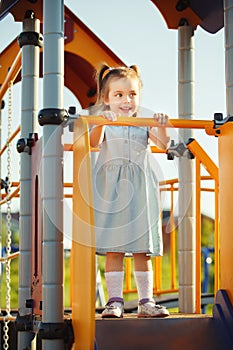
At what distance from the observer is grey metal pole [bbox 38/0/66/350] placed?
3.83 metres

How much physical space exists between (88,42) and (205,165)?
2796mm

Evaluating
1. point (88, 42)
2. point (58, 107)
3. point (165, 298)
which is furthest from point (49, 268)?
point (165, 298)

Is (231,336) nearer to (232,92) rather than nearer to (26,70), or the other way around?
(232,92)

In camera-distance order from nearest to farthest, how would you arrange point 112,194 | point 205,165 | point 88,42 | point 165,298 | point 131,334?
point 131,334, point 112,194, point 205,165, point 88,42, point 165,298

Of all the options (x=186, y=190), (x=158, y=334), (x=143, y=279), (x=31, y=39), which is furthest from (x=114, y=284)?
(x=31, y=39)

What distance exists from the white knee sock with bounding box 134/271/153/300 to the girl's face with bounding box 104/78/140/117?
0.85 metres

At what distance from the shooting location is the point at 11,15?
4832mm

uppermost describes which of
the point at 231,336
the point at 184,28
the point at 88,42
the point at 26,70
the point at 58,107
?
the point at 88,42

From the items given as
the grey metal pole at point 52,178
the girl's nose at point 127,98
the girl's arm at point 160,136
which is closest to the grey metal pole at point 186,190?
the girl's arm at point 160,136

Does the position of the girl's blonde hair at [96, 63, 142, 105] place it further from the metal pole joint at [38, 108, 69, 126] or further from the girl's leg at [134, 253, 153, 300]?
the girl's leg at [134, 253, 153, 300]

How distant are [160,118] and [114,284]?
893 mm

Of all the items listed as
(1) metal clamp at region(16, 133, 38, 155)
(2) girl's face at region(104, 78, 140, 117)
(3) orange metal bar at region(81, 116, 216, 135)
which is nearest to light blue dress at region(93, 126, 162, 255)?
(2) girl's face at region(104, 78, 140, 117)

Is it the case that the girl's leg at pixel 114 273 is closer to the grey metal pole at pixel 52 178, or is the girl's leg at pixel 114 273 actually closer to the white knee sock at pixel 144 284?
the white knee sock at pixel 144 284

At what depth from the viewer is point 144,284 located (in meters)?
4.16
